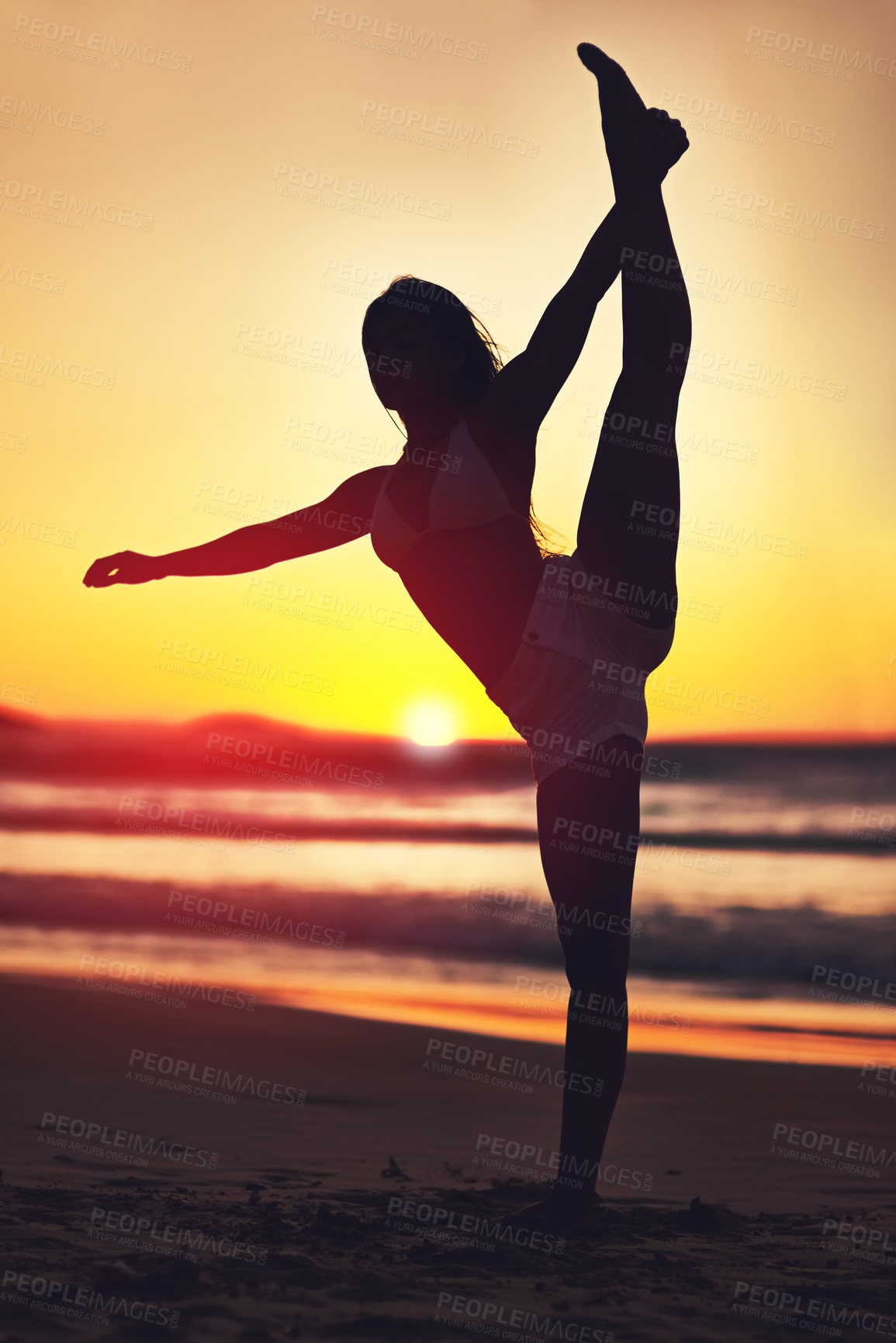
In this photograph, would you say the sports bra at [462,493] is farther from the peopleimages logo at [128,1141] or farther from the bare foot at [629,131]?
the peopleimages logo at [128,1141]

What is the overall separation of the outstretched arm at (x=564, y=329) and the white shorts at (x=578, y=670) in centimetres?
51

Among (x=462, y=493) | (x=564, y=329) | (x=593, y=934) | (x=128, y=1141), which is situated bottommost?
(x=128, y=1141)

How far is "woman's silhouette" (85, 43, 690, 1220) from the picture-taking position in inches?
119

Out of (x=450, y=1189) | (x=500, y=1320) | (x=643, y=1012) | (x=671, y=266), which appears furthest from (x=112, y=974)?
(x=671, y=266)

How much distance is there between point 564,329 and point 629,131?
63 centimetres

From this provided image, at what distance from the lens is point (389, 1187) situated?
3.69 metres

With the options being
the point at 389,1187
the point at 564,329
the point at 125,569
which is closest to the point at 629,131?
the point at 564,329

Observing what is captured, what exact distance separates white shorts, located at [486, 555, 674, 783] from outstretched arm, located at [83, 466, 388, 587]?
857mm

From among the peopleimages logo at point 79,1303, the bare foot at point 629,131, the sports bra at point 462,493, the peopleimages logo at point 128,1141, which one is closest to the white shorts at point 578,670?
the sports bra at point 462,493

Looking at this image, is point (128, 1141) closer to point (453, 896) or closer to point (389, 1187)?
point (389, 1187)

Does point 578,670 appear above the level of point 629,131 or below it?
below

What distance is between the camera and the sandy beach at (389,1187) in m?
2.47

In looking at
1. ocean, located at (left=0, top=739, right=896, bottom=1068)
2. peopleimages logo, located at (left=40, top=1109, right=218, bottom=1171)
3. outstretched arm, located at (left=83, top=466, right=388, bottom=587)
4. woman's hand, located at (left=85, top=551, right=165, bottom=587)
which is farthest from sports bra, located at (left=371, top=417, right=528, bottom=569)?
peopleimages logo, located at (left=40, top=1109, right=218, bottom=1171)

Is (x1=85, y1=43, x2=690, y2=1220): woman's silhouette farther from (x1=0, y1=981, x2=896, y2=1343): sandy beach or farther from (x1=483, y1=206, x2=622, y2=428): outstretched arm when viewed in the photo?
(x1=0, y1=981, x2=896, y2=1343): sandy beach
